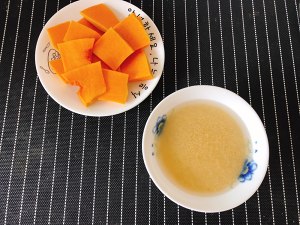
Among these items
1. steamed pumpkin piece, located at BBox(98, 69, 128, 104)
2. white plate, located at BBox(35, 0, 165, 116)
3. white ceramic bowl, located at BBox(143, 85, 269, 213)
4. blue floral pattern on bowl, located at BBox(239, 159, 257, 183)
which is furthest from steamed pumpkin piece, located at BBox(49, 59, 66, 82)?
blue floral pattern on bowl, located at BBox(239, 159, 257, 183)

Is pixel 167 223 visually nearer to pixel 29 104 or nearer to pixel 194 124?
pixel 194 124

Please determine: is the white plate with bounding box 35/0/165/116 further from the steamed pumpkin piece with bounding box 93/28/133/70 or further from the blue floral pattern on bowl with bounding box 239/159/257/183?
the blue floral pattern on bowl with bounding box 239/159/257/183

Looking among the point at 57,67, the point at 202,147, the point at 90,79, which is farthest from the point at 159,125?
the point at 57,67

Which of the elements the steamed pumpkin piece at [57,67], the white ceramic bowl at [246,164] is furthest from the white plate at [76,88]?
the white ceramic bowl at [246,164]

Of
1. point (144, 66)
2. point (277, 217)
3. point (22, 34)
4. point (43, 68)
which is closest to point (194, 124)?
point (144, 66)

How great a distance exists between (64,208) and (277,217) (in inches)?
23.3

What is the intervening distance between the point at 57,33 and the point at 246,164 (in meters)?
0.65

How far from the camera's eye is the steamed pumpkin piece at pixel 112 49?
887 millimetres

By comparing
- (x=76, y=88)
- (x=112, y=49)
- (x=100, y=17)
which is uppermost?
(x=100, y=17)

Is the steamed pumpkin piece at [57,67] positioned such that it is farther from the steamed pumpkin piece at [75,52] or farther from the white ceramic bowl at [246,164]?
Answer: the white ceramic bowl at [246,164]

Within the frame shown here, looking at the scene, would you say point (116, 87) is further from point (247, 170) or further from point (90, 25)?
point (247, 170)

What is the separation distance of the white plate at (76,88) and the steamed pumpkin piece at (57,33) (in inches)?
0.8

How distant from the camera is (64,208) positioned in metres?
0.87

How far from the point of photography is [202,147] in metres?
0.81
